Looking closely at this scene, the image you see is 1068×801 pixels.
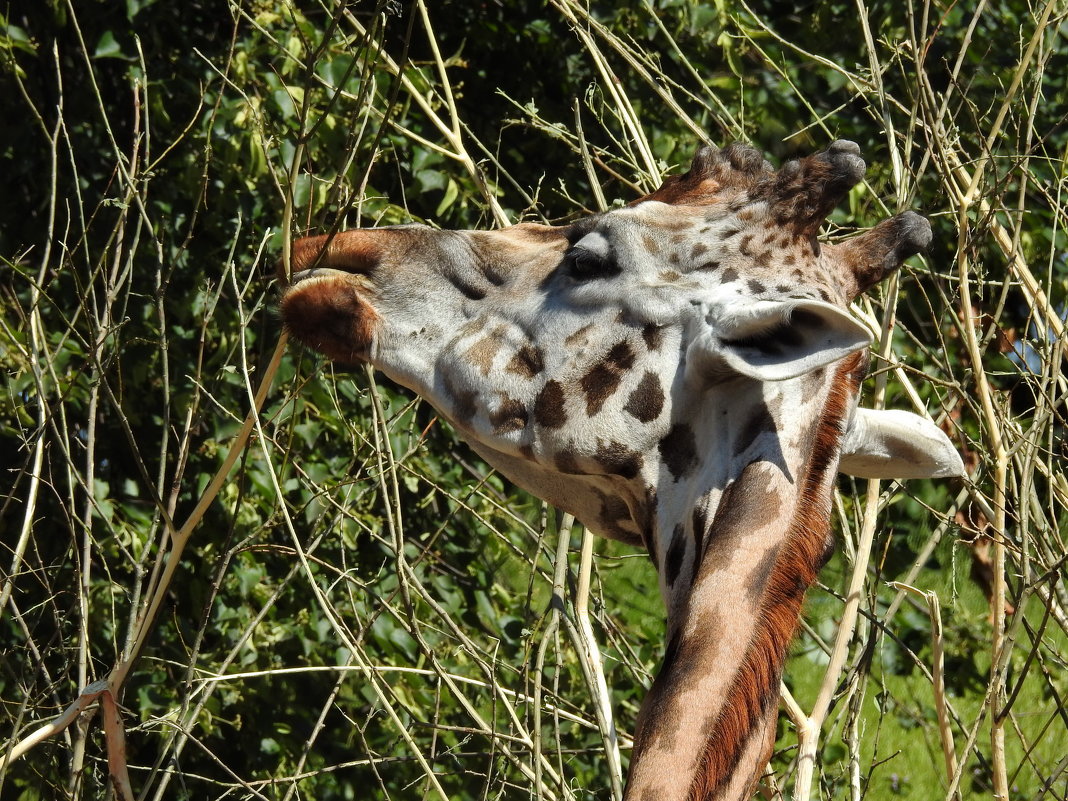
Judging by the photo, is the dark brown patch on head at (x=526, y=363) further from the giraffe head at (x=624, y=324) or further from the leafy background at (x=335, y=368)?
the leafy background at (x=335, y=368)

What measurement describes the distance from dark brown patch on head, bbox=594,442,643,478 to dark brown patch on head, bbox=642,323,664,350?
6.2 inches

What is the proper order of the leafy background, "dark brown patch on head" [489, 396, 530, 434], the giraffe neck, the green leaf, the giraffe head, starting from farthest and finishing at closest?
the green leaf → the leafy background → "dark brown patch on head" [489, 396, 530, 434] → the giraffe head → the giraffe neck

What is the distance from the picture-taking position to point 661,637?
4.02m

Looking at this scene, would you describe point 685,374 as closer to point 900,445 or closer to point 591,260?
point 591,260

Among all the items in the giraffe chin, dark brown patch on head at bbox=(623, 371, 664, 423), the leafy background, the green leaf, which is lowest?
the leafy background

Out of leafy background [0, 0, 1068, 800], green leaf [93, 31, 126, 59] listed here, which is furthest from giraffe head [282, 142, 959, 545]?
green leaf [93, 31, 126, 59]

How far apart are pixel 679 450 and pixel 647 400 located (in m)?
0.09

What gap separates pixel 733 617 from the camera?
166cm

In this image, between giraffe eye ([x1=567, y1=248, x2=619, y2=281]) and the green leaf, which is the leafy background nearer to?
the green leaf

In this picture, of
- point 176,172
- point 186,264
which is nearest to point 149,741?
point 186,264

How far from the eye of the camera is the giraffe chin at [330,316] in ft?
6.63

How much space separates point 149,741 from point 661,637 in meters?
1.68

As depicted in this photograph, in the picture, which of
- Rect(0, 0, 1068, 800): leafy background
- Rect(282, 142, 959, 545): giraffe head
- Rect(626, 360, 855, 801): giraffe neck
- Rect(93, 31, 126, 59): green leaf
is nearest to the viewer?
Rect(626, 360, 855, 801): giraffe neck

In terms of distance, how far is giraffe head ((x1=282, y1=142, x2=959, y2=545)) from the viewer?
1.87 meters
